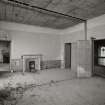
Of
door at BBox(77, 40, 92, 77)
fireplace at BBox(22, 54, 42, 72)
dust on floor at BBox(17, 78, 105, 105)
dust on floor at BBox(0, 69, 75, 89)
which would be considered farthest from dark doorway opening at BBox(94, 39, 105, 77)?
dust on floor at BBox(17, 78, 105, 105)

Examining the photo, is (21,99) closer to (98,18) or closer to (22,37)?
(22,37)

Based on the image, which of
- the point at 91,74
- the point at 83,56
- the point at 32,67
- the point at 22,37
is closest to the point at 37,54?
the point at 32,67

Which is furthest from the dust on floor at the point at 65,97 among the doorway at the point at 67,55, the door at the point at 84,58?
the doorway at the point at 67,55

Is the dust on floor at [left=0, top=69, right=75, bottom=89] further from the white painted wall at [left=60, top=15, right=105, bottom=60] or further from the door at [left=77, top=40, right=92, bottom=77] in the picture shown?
the white painted wall at [left=60, top=15, right=105, bottom=60]

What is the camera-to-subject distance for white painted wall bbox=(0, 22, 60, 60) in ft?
20.1

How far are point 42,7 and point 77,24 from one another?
3.08 metres

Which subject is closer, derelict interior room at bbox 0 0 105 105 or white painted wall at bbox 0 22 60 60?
derelict interior room at bbox 0 0 105 105

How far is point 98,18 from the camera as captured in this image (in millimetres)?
4875

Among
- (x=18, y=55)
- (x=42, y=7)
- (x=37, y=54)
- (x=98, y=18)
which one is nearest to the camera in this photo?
(x=42, y=7)

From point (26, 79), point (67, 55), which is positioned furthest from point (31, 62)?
point (67, 55)

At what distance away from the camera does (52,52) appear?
7.42m

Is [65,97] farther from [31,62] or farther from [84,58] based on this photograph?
[31,62]

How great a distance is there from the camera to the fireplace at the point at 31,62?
6260 mm

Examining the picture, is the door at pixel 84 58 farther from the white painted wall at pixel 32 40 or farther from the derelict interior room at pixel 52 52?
the white painted wall at pixel 32 40
